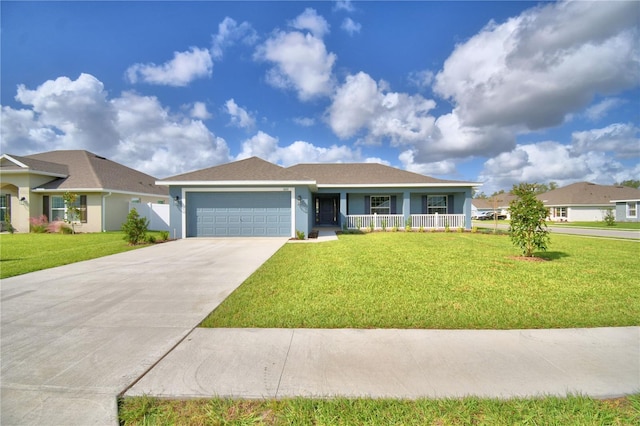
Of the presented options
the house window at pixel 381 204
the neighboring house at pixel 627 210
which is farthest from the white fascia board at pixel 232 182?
the neighboring house at pixel 627 210

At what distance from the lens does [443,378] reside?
2.65 meters

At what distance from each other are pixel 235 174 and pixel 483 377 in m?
13.4

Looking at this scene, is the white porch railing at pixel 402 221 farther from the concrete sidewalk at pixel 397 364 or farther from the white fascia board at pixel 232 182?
the concrete sidewalk at pixel 397 364

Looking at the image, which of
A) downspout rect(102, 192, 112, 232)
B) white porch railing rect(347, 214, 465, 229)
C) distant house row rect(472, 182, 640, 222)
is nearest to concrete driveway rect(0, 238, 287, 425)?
white porch railing rect(347, 214, 465, 229)

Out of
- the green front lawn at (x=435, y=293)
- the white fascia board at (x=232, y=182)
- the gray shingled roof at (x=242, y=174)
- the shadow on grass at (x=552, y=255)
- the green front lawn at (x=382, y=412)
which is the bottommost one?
the green front lawn at (x=382, y=412)

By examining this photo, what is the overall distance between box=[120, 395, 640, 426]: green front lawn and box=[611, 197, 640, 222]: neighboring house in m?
45.6

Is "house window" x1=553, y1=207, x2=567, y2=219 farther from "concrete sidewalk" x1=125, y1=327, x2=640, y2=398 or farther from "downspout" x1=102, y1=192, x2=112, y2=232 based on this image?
"downspout" x1=102, y1=192, x2=112, y2=232

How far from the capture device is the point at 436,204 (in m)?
18.6

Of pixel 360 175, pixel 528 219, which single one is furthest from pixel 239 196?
pixel 528 219

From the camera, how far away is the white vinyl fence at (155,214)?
19328 mm

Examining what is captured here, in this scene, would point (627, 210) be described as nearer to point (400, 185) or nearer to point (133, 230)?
point (400, 185)

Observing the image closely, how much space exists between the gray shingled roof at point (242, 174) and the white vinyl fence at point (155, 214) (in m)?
6.86

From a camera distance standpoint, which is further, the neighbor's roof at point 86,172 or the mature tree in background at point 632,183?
the mature tree in background at point 632,183

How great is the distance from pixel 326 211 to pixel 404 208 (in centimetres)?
663
